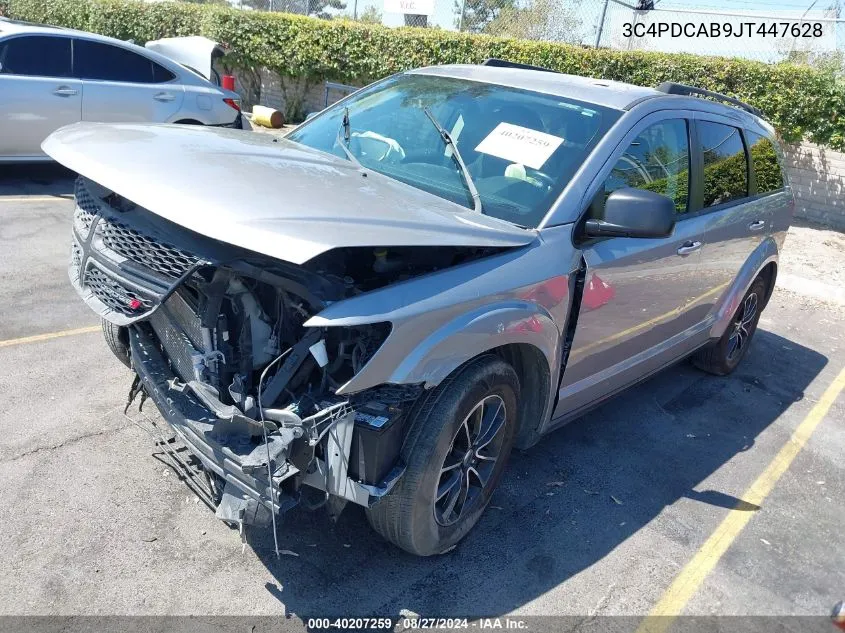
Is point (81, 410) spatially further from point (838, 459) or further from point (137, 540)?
point (838, 459)

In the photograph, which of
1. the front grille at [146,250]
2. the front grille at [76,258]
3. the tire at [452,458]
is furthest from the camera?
the front grille at [76,258]

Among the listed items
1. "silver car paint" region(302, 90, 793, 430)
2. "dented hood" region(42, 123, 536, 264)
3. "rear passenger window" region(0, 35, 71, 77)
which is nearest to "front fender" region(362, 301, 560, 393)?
"silver car paint" region(302, 90, 793, 430)

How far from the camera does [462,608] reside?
299 centimetres

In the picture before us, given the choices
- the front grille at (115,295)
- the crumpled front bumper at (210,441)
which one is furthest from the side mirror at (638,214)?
the front grille at (115,295)

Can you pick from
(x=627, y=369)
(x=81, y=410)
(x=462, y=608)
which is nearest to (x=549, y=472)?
(x=627, y=369)

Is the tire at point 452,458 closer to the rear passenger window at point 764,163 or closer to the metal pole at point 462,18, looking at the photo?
the rear passenger window at point 764,163

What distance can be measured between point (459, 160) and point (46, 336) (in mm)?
2950

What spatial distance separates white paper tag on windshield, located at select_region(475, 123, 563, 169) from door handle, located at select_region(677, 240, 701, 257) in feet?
3.41

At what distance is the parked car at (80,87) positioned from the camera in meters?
7.70

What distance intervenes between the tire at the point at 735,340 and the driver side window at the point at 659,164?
1.58 metres

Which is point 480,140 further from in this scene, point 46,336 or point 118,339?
point 46,336

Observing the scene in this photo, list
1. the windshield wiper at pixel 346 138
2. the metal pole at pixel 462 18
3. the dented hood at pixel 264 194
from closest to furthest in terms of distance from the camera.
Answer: the dented hood at pixel 264 194
the windshield wiper at pixel 346 138
the metal pole at pixel 462 18

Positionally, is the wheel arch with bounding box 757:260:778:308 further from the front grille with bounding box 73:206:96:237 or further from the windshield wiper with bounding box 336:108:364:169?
the front grille with bounding box 73:206:96:237

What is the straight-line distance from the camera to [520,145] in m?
3.58
